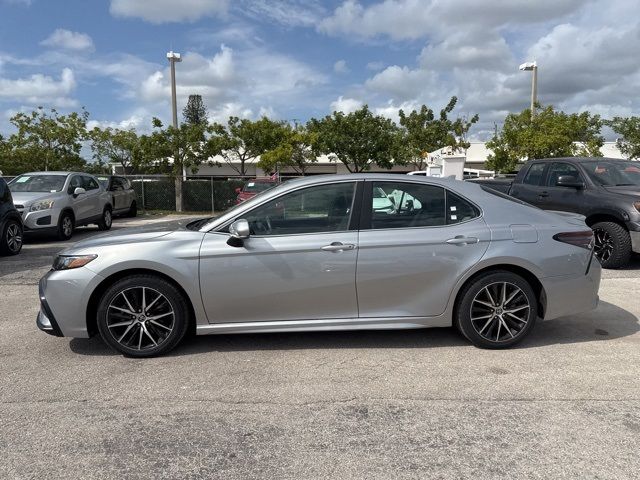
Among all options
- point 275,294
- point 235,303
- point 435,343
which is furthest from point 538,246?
point 235,303

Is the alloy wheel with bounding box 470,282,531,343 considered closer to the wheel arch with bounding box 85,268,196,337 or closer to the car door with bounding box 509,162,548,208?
the wheel arch with bounding box 85,268,196,337

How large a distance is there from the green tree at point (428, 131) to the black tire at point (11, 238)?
28007 millimetres

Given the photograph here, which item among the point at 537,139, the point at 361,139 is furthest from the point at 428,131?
the point at 537,139

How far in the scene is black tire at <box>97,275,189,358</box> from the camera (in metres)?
4.27

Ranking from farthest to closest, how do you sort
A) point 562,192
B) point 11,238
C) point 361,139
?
point 361,139
point 11,238
point 562,192

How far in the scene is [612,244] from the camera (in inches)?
312

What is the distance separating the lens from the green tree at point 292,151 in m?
31.7

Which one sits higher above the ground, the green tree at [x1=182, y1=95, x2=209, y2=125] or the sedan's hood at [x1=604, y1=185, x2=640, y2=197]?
the green tree at [x1=182, y1=95, x2=209, y2=125]

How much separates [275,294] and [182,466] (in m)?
1.70

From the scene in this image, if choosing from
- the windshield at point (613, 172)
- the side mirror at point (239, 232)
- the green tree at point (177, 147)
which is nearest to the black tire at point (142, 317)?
the side mirror at point (239, 232)

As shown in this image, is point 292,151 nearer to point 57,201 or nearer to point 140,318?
point 57,201

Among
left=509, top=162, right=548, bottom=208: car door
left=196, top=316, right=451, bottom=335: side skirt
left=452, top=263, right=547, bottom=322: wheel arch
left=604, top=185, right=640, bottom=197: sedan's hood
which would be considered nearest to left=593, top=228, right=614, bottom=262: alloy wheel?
left=604, top=185, right=640, bottom=197: sedan's hood

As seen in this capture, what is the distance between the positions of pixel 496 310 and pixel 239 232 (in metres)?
2.32

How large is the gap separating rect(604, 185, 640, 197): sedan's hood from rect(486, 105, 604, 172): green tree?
13180mm
